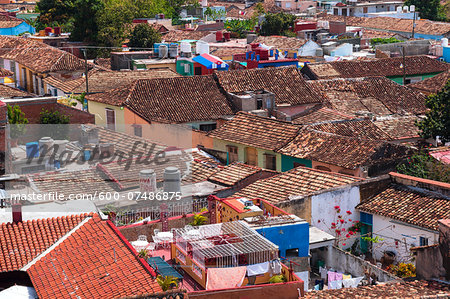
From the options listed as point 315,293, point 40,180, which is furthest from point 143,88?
point 315,293

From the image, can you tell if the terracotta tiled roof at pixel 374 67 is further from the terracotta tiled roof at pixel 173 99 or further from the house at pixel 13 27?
the house at pixel 13 27

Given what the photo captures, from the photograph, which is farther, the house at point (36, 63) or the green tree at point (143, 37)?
the green tree at point (143, 37)

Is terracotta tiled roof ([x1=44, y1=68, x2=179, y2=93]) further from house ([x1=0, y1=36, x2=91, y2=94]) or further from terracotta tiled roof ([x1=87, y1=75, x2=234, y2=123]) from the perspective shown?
terracotta tiled roof ([x1=87, y1=75, x2=234, y2=123])

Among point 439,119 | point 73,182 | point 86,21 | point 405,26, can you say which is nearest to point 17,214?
point 73,182

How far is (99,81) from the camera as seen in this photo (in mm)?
45938

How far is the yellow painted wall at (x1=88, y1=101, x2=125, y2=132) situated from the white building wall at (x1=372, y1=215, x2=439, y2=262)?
1734cm

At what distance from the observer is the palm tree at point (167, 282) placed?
47.3ft

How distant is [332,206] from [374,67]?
31906 millimetres

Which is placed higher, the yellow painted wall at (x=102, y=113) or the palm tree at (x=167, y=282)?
the palm tree at (x=167, y=282)

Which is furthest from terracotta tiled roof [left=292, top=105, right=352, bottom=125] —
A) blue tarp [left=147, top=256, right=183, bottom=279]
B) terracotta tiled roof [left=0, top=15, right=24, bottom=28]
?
terracotta tiled roof [left=0, top=15, right=24, bottom=28]

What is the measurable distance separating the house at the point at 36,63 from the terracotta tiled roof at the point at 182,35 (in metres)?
15.7

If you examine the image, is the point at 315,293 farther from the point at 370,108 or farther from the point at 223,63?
the point at 223,63

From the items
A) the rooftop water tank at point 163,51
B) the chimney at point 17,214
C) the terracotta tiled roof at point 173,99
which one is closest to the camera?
the chimney at point 17,214

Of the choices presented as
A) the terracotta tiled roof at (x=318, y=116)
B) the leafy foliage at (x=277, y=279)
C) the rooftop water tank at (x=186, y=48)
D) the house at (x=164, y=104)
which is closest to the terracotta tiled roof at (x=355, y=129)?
the terracotta tiled roof at (x=318, y=116)
